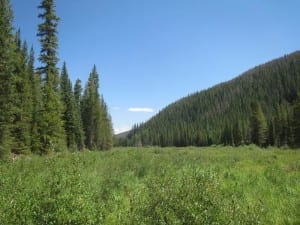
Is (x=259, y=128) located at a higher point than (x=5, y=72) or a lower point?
lower

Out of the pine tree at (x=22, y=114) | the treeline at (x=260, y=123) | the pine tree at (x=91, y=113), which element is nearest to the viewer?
the pine tree at (x=22, y=114)

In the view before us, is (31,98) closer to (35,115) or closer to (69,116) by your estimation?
(35,115)

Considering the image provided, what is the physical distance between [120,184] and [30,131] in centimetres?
2964

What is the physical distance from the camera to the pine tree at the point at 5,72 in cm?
2810

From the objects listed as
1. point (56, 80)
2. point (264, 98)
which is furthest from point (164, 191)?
point (264, 98)

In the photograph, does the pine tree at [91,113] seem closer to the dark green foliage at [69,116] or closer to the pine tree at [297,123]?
the dark green foliage at [69,116]

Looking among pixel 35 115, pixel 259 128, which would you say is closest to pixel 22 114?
pixel 35 115

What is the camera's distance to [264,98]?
167m

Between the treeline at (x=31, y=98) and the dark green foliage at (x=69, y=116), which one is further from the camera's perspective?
the dark green foliage at (x=69, y=116)

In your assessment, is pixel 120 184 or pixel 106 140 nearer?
pixel 120 184

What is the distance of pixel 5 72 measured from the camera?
28953mm

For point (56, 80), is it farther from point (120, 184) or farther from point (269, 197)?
point (269, 197)

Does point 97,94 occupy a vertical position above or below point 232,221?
above

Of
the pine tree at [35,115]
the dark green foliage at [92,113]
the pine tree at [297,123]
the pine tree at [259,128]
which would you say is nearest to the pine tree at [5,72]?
the pine tree at [35,115]
